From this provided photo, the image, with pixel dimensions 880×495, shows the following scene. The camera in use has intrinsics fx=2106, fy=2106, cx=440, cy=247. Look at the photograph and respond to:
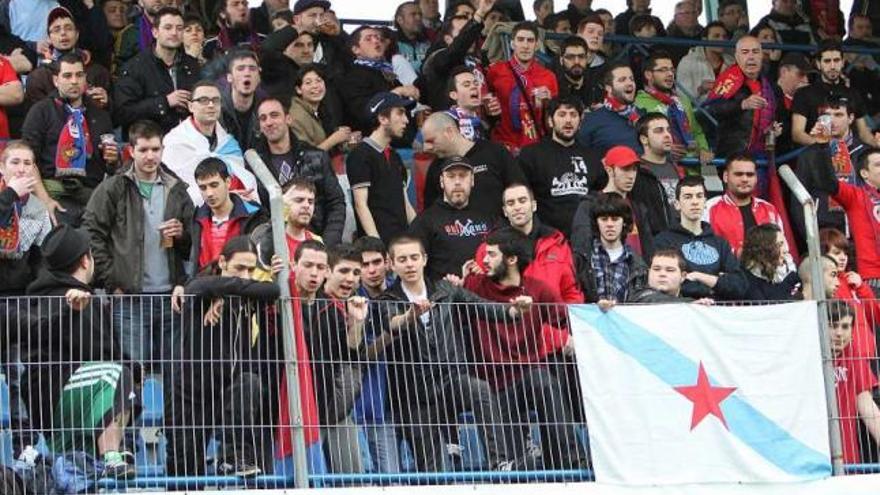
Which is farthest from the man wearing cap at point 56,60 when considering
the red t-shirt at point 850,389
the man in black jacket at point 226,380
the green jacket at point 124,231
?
the red t-shirt at point 850,389

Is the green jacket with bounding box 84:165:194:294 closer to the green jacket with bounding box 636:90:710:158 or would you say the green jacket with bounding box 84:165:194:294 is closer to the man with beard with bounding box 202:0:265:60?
the man with beard with bounding box 202:0:265:60

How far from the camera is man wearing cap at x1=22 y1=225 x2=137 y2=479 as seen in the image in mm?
11984

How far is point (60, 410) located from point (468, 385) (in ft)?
8.31

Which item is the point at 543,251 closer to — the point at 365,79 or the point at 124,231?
the point at 124,231

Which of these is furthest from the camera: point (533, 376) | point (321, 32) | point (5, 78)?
point (321, 32)

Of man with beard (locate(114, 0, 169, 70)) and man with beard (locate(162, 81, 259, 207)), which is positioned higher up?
man with beard (locate(114, 0, 169, 70))

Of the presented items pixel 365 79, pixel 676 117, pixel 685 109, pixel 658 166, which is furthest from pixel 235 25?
pixel 685 109

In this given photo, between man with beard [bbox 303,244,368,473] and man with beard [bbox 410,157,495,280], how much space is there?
2742 millimetres

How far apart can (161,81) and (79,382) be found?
5.16m

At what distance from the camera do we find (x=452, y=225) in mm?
15750

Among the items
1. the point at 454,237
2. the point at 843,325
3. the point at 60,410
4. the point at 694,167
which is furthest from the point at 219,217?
the point at 694,167

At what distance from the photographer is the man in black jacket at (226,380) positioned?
12.2m

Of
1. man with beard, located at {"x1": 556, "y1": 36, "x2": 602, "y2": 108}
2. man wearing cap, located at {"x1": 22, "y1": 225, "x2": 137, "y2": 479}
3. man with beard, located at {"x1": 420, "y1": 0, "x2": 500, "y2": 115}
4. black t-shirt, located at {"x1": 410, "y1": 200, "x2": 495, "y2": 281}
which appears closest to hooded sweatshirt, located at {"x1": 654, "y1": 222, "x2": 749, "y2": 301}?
black t-shirt, located at {"x1": 410, "y1": 200, "x2": 495, "y2": 281}

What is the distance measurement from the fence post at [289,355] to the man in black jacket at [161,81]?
390cm
